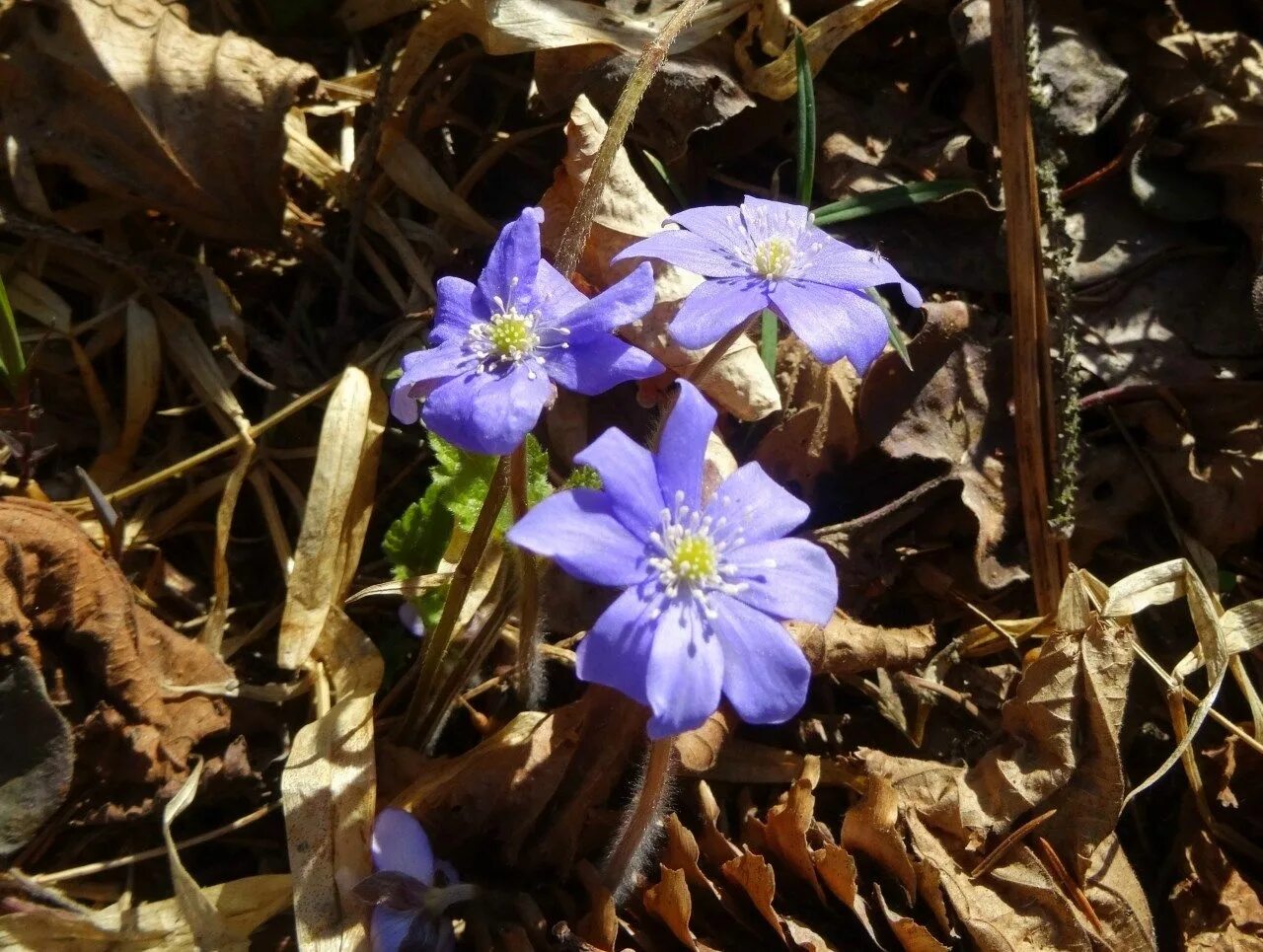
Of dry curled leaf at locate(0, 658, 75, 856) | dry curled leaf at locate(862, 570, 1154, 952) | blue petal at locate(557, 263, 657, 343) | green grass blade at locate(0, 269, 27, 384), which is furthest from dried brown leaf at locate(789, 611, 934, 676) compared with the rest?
green grass blade at locate(0, 269, 27, 384)

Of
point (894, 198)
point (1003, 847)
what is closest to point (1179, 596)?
point (1003, 847)

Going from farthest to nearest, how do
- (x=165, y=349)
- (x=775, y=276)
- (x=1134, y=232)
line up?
(x=1134, y=232) → (x=165, y=349) → (x=775, y=276)

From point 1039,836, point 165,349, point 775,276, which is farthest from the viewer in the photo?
point 165,349

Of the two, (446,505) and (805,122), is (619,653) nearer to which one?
(446,505)

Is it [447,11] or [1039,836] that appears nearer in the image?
[1039,836]

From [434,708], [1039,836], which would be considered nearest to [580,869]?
[434,708]

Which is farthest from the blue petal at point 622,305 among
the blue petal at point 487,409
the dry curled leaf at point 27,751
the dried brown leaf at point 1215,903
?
the dried brown leaf at point 1215,903

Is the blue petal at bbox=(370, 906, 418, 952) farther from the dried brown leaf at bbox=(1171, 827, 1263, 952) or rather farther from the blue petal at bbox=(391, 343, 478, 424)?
the dried brown leaf at bbox=(1171, 827, 1263, 952)

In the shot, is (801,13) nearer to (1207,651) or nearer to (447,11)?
(447,11)
